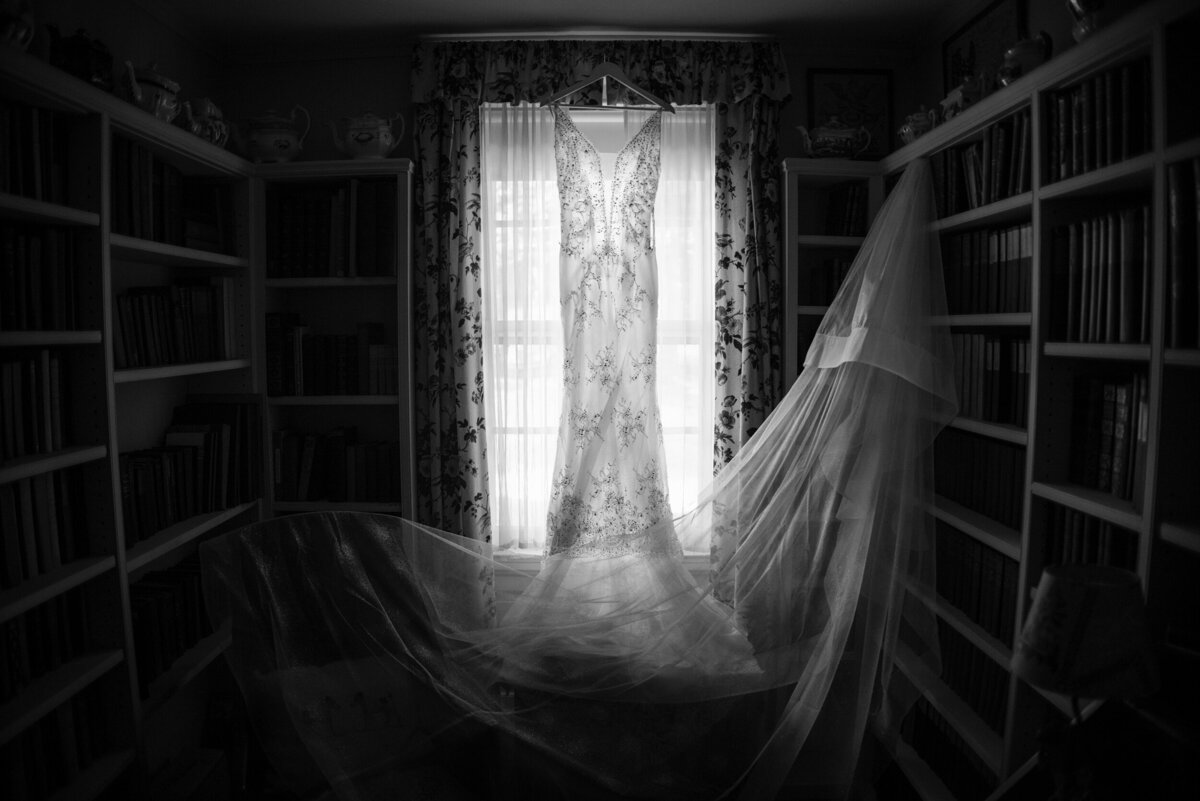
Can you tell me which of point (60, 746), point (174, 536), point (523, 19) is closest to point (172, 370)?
point (174, 536)

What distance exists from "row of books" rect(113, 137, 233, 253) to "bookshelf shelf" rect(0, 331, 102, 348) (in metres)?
0.40

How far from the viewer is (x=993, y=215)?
6.30 ft

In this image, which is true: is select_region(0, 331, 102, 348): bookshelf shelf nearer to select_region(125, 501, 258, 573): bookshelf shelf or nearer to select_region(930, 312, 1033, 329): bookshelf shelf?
select_region(125, 501, 258, 573): bookshelf shelf

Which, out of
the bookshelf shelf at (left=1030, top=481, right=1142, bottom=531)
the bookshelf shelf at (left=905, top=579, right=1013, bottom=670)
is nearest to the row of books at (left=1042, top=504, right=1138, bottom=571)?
the bookshelf shelf at (left=1030, top=481, right=1142, bottom=531)

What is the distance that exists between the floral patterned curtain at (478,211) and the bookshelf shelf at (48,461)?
1156 millimetres

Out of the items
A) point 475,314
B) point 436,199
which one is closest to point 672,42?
point 436,199

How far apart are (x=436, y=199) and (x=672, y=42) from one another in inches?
41.5

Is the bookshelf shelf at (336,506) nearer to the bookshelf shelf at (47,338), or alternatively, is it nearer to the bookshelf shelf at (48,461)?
the bookshelf shelf at (48,461)

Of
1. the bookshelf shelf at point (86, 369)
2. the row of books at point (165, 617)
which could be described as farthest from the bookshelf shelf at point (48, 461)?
the row of books at point (165, 617)

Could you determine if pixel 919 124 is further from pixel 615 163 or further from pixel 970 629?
pixel 970 629

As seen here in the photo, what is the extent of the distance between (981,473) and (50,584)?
7.76 ft

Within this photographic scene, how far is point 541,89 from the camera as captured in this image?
270 centimetres

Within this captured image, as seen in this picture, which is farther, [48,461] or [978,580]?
[978,580]

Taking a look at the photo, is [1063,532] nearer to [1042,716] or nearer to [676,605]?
[1042,716]
